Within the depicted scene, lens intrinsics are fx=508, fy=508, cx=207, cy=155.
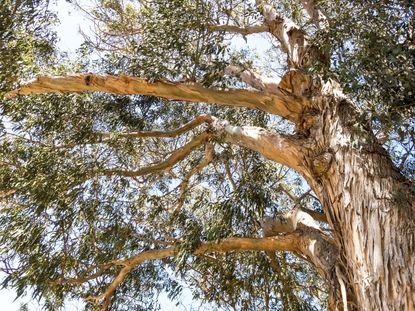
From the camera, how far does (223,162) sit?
6027 mm

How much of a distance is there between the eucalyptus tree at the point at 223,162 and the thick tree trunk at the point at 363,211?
0.4 inches

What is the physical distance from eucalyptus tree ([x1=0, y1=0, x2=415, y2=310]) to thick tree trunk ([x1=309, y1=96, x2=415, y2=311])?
0.03ft

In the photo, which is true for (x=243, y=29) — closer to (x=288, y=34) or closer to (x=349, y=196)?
(x=288, y=34)

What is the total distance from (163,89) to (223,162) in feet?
6.64

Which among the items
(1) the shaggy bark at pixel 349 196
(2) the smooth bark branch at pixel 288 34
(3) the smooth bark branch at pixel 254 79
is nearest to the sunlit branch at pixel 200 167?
(3) the smooth bark branch at pixel 254 79

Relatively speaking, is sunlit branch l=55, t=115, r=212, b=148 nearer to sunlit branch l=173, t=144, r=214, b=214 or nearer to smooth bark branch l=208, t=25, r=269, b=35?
sunlit branch l=173, t=144, r=214, b=214

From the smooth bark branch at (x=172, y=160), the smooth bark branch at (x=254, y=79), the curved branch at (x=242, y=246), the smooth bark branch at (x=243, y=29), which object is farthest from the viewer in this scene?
the smooth bark branch at (x=243, y=29)

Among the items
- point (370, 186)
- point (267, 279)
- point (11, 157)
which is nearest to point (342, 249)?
point (370, 186)

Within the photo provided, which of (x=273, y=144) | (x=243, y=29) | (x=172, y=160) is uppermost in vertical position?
(x=243, y=29)

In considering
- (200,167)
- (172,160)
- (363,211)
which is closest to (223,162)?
(200,167)

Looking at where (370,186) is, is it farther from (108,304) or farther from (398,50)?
(108,304)

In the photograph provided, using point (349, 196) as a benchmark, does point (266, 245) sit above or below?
below

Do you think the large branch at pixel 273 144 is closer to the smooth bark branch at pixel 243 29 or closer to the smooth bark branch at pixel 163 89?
the smooth bark branch at pixel 163 89

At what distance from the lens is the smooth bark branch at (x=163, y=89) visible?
416 cm
